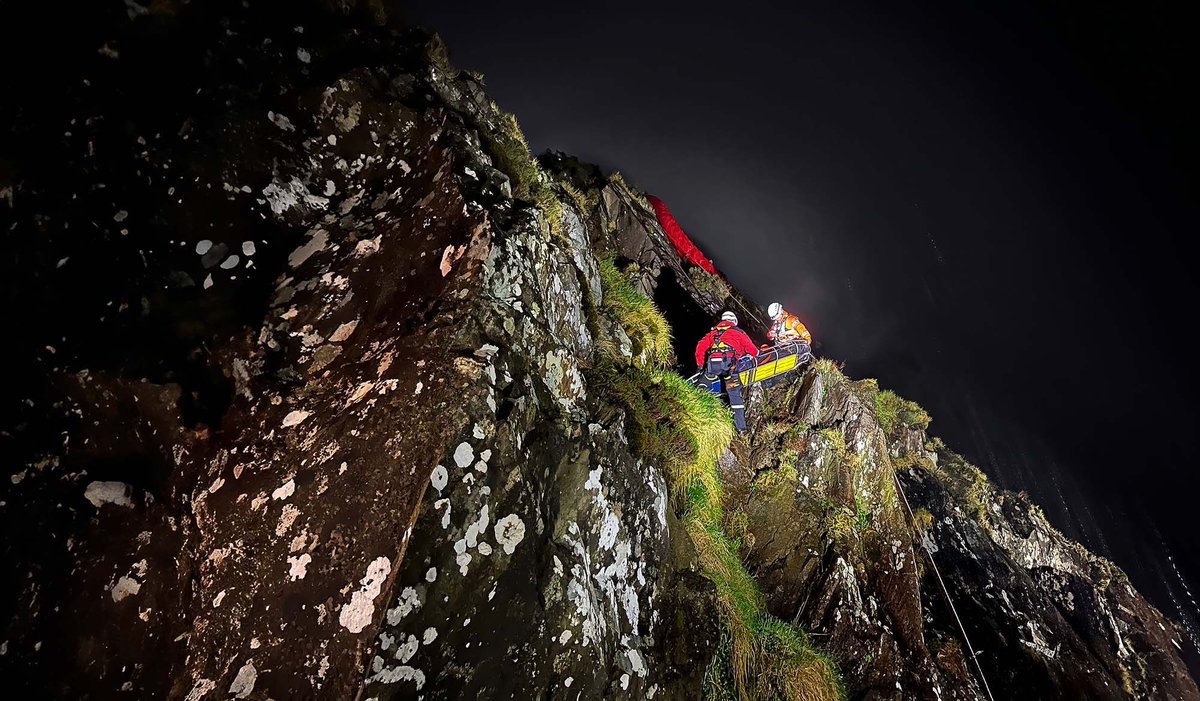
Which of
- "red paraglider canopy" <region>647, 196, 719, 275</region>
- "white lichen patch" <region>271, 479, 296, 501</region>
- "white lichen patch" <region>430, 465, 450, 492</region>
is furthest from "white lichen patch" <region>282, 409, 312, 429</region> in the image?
"red paraglider canopy" <region>647, 196, 719, 275</region>

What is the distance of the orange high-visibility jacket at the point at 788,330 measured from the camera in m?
10.3

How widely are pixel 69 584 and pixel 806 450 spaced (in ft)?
34.1

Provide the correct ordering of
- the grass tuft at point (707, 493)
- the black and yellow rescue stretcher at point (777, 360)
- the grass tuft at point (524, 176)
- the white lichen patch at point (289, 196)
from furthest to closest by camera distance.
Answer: the black and yellow rescue stretcher at point (777, 360) < the grass tuft at point (707, 493) < the grass tuft at point (524, 176) < the white lichen patch at point (289, 196)

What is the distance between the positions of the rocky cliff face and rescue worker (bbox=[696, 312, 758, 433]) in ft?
11.1

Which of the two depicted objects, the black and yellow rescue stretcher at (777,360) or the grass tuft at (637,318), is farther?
the black and yellow rescue stretcher at (777,360)

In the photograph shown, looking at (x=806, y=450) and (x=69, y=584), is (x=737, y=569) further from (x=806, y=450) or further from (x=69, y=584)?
(x=69, y=584)

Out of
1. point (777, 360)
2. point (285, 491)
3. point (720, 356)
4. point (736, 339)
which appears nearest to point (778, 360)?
point (777, 360)

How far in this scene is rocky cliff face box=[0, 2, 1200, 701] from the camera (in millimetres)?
2879

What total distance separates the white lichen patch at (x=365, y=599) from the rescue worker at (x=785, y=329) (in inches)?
373

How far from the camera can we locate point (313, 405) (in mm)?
3520

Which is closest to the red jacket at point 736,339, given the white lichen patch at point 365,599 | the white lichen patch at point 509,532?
the white lichen patch at point 509,532

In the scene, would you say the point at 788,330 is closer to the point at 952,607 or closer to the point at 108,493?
the point at 952,607

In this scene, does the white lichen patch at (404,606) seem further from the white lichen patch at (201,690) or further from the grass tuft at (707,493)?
the grass tuft at (707,493)

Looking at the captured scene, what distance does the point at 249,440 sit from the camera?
3.39 meters
